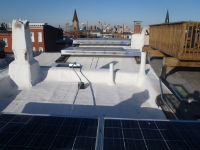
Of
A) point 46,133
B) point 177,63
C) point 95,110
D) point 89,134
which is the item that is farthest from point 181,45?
point 46,133

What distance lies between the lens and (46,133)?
2.72m

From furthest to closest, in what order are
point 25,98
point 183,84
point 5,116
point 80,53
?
point 80,53, point 183,84, point 25,98, point 5,116

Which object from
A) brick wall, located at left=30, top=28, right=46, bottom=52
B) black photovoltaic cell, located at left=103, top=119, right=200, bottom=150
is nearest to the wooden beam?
black photovoltaic cell, located at left=103, top=119, right=200, bottom=150

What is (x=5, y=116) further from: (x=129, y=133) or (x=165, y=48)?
(x=165, y=48)

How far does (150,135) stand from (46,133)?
5.76ft

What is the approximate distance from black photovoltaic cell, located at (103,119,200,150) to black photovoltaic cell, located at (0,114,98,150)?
304 millimetres

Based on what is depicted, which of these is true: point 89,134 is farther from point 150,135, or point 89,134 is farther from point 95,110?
point 95,110

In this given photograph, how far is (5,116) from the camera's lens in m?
3.24

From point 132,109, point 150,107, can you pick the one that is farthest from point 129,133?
point 150,107

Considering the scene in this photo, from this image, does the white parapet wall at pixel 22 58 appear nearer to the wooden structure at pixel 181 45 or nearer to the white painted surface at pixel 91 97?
the white painted surface at pixel 91 97

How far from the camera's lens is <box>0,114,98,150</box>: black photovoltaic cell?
2389 mm

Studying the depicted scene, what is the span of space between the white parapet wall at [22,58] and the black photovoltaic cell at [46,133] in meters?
4.25

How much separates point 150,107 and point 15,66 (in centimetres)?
600

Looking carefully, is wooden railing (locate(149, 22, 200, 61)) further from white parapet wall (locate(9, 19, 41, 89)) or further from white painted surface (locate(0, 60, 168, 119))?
white parapet wall (locate(9, 19, 41, 89))
